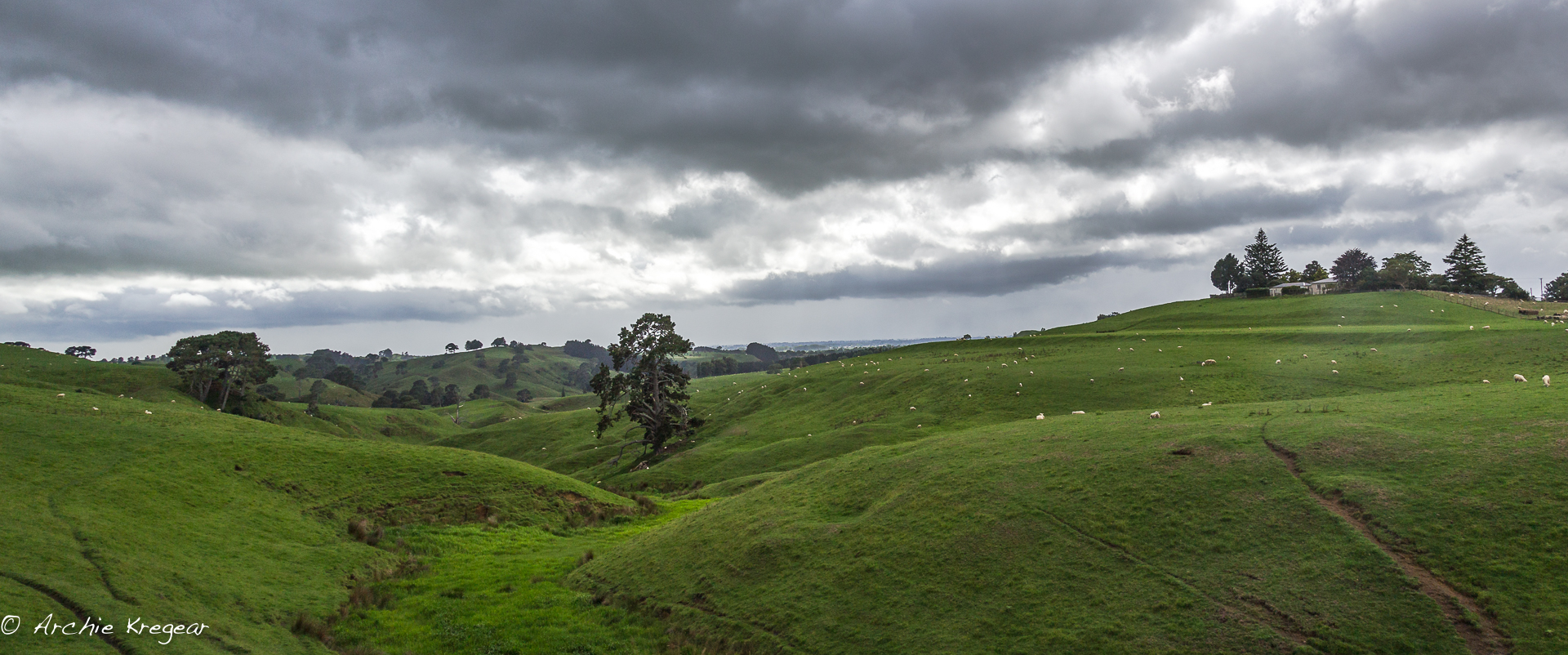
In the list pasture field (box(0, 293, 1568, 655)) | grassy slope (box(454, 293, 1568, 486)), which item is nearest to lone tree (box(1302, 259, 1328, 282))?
grassy slope (box(454, 293, 1568, 486))

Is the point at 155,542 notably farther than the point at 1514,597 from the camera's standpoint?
Yes

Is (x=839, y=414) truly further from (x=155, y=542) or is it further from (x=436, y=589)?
(x=155, y=542)

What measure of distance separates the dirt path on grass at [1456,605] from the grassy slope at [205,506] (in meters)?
23.7

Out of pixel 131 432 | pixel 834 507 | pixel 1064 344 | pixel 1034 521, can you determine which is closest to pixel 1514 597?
pixel 1034 521

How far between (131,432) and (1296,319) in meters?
109

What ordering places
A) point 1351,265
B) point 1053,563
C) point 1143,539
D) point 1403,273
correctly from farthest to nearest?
point 1351,265
point 1403,273
point 1143,539
point 1053,563

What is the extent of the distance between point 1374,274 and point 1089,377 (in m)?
126

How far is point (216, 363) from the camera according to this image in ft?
307

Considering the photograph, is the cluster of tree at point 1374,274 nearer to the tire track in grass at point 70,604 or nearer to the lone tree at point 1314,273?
the lone tree at point 1314,273

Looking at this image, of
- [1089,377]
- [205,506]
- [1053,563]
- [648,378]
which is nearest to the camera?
[1053,563]

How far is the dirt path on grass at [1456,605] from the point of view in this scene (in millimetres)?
11336

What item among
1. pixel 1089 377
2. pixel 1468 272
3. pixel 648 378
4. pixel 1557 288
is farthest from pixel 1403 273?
pixel 648 378

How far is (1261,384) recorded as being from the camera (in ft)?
153

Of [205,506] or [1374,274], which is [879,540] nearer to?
[205,506]
